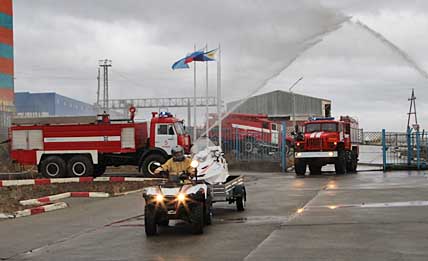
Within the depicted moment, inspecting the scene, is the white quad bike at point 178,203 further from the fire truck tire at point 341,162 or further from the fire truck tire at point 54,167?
the fire truck tire at point 341,162

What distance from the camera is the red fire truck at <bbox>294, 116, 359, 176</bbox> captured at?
3027 cm

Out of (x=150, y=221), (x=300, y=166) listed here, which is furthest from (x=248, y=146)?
(x=150, y=221)

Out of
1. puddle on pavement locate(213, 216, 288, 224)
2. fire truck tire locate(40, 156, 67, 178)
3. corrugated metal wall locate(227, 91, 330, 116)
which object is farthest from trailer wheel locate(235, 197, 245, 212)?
corrugated metal wall locate(227, 91, 330, 116)

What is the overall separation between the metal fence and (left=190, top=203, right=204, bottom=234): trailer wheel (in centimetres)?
2277

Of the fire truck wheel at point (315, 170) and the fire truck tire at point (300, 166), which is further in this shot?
the fire truck wheel at point (315, 170)

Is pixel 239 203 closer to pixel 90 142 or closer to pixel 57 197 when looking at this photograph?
pixel 57 197

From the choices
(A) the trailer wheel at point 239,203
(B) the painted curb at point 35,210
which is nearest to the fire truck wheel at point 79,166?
(B) the painted curb at point 35,210

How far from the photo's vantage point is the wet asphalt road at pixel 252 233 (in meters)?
8.98

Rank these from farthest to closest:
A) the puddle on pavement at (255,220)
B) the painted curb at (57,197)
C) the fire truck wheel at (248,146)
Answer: the fire truck wheel at (248,146), the painted curb at (57,197), the puddle on pavement at (255,220)

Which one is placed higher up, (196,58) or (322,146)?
(196,58)

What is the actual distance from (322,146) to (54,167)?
13643mm

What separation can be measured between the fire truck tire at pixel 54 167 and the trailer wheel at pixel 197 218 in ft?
63.6

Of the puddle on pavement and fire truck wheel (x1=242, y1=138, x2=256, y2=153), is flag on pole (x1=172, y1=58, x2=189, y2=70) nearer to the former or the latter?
fire truck wheel (x1=242, y1=138, x2=256, y2=153)

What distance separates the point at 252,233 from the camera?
10938mm
